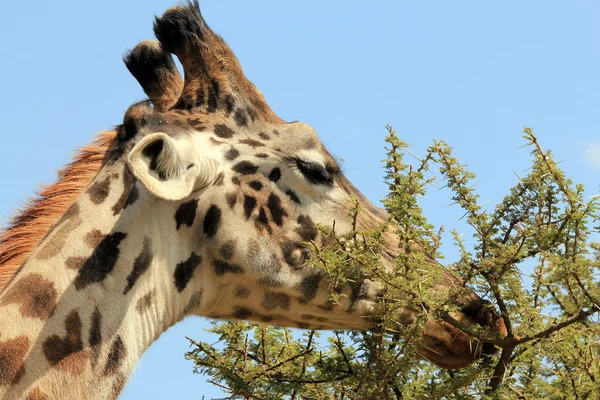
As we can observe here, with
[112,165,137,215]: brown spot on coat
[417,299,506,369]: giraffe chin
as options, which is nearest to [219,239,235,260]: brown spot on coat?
[112,165,137,215]: brown spot on coat

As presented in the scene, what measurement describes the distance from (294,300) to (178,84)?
72.4 inches

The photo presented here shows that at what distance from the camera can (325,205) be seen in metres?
6.14

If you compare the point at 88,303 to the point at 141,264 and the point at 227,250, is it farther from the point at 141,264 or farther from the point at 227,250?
the point at 227,250

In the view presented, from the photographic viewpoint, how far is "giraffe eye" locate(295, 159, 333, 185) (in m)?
6.16

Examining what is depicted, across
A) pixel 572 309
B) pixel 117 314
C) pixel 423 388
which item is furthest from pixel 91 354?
pixel 572 309

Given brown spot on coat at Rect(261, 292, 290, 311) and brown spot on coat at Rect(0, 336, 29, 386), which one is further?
brown spot on coat at Rect(261, 292, 290, 311)

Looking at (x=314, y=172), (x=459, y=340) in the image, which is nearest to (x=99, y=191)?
(x=314, y=172)

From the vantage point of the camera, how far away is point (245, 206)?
5.89 meters

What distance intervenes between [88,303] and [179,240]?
2.20 feet

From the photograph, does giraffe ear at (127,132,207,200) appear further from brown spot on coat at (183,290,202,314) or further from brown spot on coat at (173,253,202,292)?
brown spot on coat at (183,290,202,314)

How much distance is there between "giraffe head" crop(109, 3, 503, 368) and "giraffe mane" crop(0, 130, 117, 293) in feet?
0.98

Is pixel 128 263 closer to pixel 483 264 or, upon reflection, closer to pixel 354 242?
pixel 354 242

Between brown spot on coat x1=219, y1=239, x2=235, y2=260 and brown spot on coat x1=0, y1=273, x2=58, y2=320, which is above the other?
brown spot on coat x1=219, y1=239, x2=235, y2=260

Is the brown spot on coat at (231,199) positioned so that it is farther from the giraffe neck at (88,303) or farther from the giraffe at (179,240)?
the giraffe neck at (88,303)
